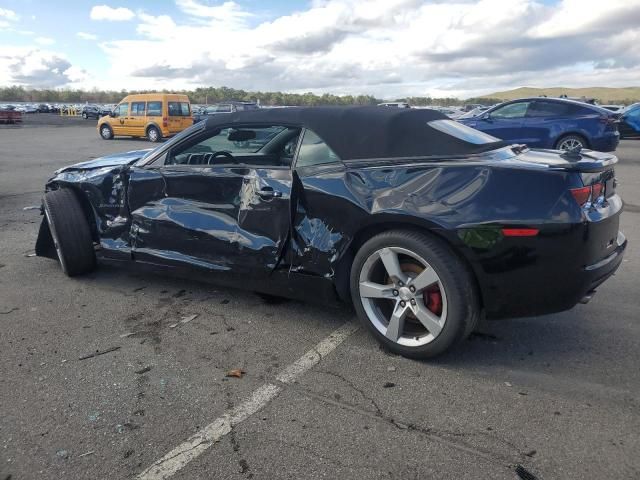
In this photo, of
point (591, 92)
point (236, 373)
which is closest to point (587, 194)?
point (236, 373)

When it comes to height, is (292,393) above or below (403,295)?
below

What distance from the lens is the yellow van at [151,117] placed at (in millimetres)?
21094

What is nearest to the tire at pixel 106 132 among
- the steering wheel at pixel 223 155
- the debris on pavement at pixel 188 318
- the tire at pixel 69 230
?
the tire at pixel 69 230

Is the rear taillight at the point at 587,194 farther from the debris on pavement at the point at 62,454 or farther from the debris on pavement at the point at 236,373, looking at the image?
the debris on pavement at the point at 62,454

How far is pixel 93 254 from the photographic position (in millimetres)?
4535

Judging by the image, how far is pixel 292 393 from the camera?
282cm

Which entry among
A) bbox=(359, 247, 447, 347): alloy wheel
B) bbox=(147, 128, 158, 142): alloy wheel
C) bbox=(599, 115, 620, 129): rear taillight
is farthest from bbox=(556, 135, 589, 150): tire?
bbox=(147, 128, 158, 142): alloy wheel

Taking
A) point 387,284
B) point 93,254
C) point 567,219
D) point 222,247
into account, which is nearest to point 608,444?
point 567,219

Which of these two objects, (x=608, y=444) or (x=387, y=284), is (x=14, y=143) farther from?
(x=608, y=444)

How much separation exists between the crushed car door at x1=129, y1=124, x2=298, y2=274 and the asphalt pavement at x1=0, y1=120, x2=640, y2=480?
43cm

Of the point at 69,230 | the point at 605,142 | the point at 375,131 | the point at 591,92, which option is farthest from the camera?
the point at 591,92

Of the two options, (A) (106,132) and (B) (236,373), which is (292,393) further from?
(A) (106,132)

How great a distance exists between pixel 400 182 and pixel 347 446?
4.83 feet

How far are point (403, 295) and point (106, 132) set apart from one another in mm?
22512
